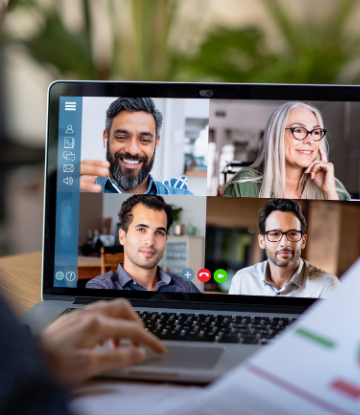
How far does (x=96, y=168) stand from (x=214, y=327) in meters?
0.36

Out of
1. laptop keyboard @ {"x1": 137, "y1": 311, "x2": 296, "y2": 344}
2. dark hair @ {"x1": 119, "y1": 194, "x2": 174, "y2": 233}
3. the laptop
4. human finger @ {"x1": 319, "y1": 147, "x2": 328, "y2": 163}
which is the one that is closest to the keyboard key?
laptop keyboard @ {"x1": 137, "y1": 311, "x2": 296, "y2": 344}

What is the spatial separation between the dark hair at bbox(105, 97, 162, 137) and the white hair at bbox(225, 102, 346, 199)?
0.19 m

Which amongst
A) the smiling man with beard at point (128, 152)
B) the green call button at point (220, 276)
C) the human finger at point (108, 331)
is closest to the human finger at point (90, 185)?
the smiling man with beard at point (128, 152)

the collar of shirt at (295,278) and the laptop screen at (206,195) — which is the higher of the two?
the laptop screen at (206,195)

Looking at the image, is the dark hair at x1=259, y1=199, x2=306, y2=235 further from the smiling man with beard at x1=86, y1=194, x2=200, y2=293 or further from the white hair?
the smiling man with beard at x1=86, y1=194, x2=200, y2=293

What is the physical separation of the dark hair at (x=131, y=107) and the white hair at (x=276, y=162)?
0.62ft

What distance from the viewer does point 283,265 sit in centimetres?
70

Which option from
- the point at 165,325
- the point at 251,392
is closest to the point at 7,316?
the point at 251,392

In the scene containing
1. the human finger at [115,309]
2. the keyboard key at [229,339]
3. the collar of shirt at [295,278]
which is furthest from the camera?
the collar of shirt at [295,278]

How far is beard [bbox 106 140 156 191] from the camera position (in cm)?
73

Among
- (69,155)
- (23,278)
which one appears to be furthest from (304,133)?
(23,278)

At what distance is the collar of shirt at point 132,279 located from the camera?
72cm

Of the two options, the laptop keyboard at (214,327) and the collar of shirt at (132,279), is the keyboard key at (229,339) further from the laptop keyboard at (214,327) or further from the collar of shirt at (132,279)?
the collar of shirt at (132,279)

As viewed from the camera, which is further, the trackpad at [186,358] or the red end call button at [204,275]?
the red end call button at [204,275]
